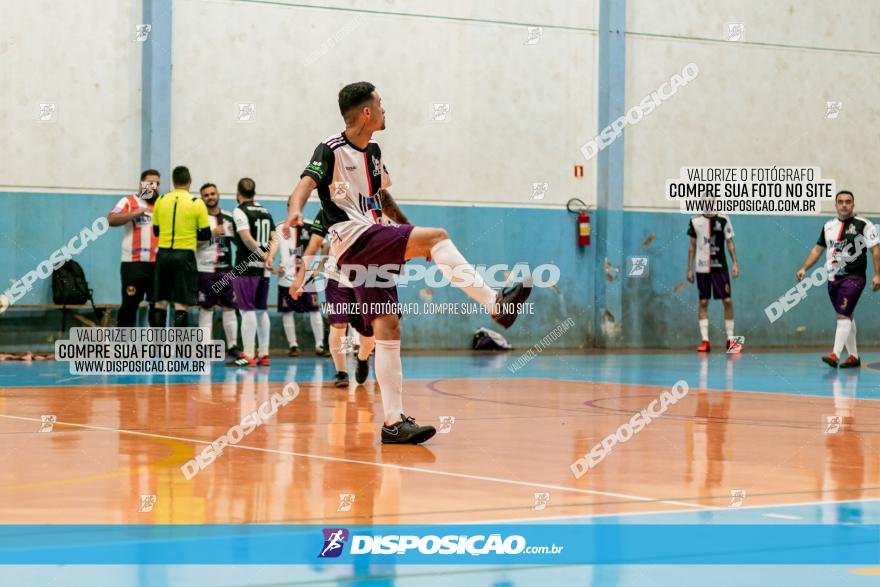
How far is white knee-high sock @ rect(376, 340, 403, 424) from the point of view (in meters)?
8.23

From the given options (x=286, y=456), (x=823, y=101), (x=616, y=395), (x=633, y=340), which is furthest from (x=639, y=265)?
(x=286, y=456)

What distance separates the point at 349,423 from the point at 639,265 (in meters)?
15.0

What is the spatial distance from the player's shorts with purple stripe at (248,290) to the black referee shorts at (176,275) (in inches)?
30.6

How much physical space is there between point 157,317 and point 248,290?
129 cm

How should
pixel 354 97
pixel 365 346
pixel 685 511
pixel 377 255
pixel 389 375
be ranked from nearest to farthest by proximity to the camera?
pixel 685 511, pixel 377 255, pixel 389 375, pixel 354 97, pixel 365 346

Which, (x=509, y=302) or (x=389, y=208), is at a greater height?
(x=389, y=208)

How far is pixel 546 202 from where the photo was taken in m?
22.9

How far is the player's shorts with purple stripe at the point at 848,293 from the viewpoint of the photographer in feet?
57.8

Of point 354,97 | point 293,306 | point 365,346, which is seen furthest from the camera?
point 293,306

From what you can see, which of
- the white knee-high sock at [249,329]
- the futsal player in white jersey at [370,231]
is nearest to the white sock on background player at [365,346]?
the futsal player in white jersey at [370,231]

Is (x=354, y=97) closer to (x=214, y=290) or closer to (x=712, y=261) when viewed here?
(x=214, y=290)

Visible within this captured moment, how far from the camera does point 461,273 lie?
7.64 meters

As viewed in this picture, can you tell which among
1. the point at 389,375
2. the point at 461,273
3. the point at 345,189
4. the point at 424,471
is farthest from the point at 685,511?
the point at 345,189

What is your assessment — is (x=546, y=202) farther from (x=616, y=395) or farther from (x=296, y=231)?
(x=616, y=395)
